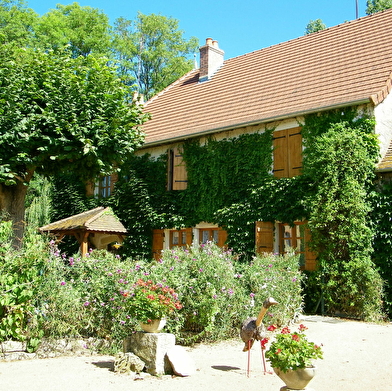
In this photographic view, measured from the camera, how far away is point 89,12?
2647cm

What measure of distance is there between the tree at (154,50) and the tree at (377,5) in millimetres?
12109

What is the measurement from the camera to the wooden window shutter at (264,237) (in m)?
12.3

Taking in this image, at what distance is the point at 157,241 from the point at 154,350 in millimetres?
9492

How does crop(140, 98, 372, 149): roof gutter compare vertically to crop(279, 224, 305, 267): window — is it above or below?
above

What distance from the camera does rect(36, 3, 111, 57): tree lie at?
25156mm

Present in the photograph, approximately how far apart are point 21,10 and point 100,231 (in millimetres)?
17364

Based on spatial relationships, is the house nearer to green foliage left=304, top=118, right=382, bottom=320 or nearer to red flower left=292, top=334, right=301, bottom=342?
green foliage left=304, top=118, right=382, bottom=320

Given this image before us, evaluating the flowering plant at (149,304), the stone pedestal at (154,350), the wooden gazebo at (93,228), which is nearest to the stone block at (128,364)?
the stone pedestal at (154,350)

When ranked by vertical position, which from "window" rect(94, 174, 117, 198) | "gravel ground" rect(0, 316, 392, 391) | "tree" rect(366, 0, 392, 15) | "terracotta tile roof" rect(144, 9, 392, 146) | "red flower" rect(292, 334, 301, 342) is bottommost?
"gravel ground" rect(0, 316, 392, 391)

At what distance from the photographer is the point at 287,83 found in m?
14.1

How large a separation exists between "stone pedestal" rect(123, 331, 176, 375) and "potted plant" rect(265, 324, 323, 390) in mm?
1524

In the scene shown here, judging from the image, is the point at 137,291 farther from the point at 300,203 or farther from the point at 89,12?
the point at 89,12

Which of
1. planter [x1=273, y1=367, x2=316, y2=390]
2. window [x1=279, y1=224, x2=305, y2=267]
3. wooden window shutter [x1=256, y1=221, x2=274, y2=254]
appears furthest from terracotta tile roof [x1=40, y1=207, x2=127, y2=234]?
planter [x1=273, y1=367, x2=316, y2=390]

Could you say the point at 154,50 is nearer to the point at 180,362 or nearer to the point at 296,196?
the point at 296,196
